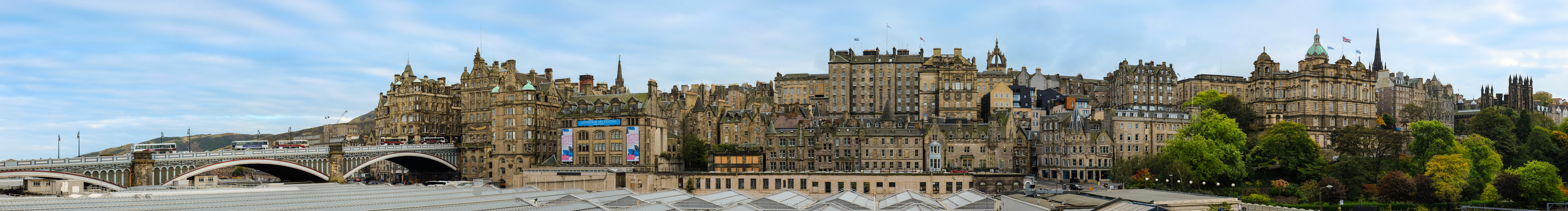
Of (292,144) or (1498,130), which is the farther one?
(292,144)

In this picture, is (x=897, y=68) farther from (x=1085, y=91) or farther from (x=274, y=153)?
(x=274, y=153)

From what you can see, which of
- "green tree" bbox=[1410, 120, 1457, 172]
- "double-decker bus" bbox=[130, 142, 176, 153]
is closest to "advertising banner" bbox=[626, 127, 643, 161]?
"double-decker bus" bbox=[130, 142, 176, 153]

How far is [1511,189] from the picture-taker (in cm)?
11031

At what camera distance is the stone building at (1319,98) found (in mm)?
147125

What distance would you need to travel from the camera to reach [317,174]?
129 metres

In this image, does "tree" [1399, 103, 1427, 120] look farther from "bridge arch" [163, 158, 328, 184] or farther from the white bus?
"bridge arch" [163, 158, 328, 184]

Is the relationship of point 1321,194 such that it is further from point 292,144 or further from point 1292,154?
point 292,144

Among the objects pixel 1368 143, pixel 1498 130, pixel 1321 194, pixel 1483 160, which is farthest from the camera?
pixel 1498 130

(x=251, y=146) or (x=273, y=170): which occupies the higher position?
(x=251, y=146)

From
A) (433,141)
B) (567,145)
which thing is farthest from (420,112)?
(567,145)

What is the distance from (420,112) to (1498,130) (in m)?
132

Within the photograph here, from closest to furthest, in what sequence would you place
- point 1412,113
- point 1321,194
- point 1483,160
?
point 1321,194
point 1483,160
point 1412,113

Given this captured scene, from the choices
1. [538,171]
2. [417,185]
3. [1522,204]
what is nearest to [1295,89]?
[1522,204]

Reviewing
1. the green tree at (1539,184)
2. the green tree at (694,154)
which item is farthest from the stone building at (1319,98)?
the green tree at (694,154)
